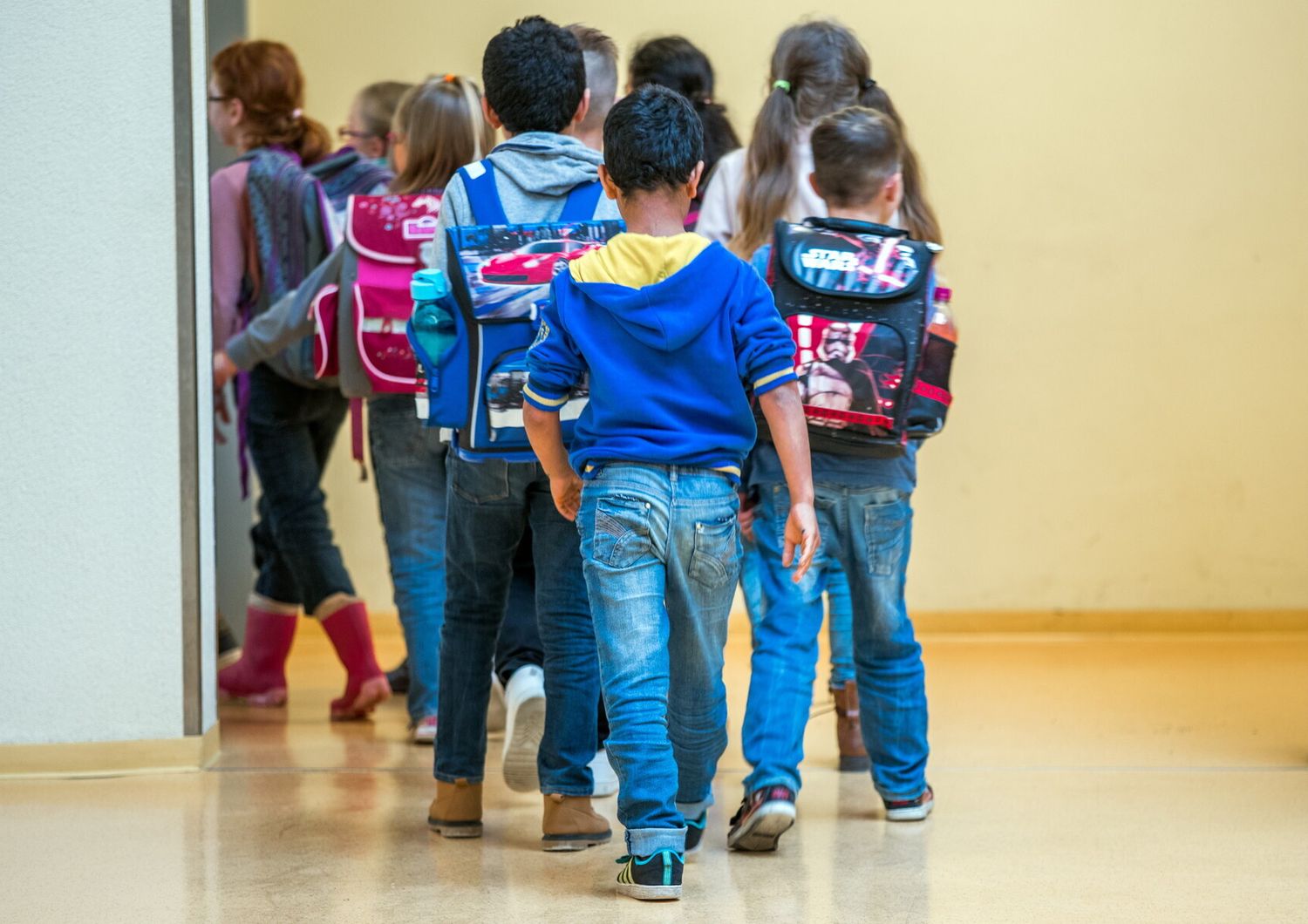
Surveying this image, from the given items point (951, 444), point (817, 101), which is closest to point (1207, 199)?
point (951, 444)

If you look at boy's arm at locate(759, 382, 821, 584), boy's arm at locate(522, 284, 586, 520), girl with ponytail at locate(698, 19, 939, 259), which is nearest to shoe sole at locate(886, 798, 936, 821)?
boy's arm at locate(759, 382, 821, 584)

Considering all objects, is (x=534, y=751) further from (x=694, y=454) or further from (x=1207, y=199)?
(x=1207, y=199)

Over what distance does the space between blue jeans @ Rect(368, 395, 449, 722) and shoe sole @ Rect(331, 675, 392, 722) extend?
294 mm

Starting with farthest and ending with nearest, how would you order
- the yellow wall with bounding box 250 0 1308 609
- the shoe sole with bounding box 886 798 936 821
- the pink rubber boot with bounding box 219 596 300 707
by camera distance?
the yellow wall with bounding box 250 0 1308 609
the pink rubber boot with bounding box 219 596 300 707
the shoe sole with bounding box 886 798 936 821

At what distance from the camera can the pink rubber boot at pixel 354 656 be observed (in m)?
4.03

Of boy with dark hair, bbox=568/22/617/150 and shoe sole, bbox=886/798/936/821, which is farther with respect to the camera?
boy with dark hair, bbox=568/22/617/150

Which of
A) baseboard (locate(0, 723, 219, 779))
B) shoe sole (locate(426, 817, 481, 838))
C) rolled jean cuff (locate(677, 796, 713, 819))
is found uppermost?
rolled jean cuff (locate(677, 796, 713, 819))

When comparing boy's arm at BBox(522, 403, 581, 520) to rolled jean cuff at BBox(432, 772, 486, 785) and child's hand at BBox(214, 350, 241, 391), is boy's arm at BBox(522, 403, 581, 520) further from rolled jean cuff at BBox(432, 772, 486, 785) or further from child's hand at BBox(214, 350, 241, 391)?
child's hand at BBox(214, 350, 241, 391)

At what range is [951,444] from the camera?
17.6ft

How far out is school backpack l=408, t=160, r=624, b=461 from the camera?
2.61 m

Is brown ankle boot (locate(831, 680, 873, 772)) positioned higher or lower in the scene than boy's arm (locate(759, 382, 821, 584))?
lower

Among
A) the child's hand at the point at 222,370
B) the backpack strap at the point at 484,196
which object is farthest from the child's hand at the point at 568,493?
the child's hand at the point at 222,370

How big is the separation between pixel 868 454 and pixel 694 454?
1.78 ft

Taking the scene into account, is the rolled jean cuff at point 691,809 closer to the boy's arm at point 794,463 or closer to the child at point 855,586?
the child at point 855,586
